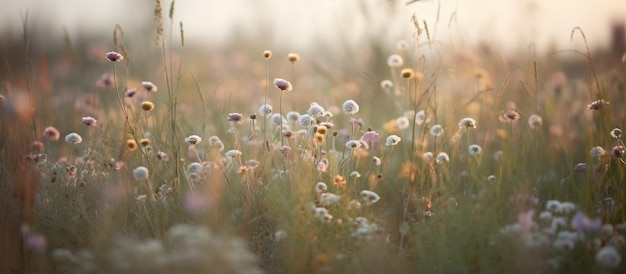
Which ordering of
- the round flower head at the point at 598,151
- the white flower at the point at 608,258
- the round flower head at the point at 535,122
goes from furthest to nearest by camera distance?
the round flower head at the point at 535,122 → the round flower head at the point at 598,151 → the white flower at the point at 608,258

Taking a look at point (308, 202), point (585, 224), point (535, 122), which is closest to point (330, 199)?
point (308, 202)

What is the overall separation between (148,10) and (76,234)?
439 centimetres

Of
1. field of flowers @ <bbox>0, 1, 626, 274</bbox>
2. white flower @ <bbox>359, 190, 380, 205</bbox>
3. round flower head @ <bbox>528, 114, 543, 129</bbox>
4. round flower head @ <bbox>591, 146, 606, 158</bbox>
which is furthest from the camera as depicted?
round flower head @ <bbox>528, 114, 543, 129</bbox>

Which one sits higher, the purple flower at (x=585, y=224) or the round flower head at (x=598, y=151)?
the round flower head at (x=598, y=151)

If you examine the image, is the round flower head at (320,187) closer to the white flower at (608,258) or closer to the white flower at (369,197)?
the white flower at (369,197)

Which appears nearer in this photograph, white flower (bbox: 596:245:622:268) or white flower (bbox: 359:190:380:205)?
white flower (bbox: 596:245:622:268)

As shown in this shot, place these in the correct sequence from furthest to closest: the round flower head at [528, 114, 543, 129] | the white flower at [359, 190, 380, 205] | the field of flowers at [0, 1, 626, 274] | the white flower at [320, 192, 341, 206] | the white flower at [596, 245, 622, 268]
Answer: the round flower head at [528, 114, 543, 129] → the white flower at [359, 190, 380, 205] → the white flower at [320, 192, 341, 206] → the field of flowers at [0, 1, 626, 274] → the white flower at [596, 245, 622, 268]

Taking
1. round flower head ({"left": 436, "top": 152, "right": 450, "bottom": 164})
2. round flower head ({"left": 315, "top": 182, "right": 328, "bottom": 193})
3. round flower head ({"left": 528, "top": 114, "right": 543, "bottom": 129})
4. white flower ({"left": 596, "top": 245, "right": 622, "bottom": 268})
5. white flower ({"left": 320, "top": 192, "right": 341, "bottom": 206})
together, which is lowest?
white flower ({"left": 596, "top": 245, "right": 622, "bottom": 268})

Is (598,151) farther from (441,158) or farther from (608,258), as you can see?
(608,258)

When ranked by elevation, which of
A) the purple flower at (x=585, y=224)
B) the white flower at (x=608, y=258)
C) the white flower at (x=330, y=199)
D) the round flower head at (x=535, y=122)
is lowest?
the white flower at (x=608, y=258)

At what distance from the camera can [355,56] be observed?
5285mm

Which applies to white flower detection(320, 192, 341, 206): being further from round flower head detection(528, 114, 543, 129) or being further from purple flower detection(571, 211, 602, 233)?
round flower head detection(528, 114, 543, 129)

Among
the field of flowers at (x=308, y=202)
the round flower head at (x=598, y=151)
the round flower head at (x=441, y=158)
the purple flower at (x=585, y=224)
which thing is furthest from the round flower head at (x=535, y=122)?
the purple flower at (x=585, y=224)

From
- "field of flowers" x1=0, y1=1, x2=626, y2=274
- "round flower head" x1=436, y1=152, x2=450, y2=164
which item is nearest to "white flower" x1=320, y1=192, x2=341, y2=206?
"field of flowers" x1=0, y1=1, x2=626, y2=274
